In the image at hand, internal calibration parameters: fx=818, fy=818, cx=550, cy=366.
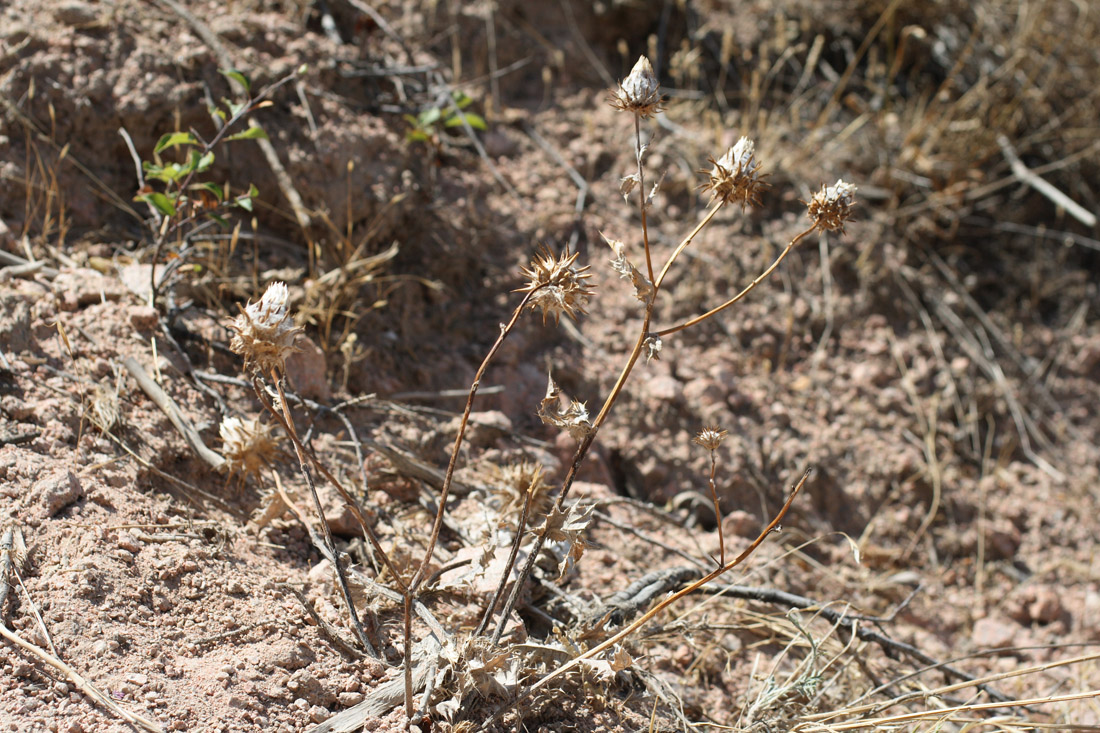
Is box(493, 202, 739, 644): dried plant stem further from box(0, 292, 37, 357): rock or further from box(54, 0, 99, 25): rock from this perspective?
box(54, 0, 99, 25): rock

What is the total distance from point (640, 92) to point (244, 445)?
3.80 feet

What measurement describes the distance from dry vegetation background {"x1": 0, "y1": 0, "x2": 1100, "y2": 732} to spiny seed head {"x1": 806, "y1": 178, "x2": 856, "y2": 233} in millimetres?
568

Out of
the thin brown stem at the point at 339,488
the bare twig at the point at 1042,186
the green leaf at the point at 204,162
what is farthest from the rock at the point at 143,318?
the bare twig at the point at 1042,186

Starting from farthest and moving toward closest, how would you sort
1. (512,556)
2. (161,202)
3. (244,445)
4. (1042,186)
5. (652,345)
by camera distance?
(1042,186)
(161,202)
(244,445)
(512,556)
(652,345)

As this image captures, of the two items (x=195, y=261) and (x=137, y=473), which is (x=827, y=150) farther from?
(x=137, y=473)

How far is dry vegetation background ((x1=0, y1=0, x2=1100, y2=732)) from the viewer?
1.60 m

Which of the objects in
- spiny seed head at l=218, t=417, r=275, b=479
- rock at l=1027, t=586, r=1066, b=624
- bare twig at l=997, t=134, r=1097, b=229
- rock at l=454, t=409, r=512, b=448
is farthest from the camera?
bare twig at l=997, t=134, r=1097, b=229

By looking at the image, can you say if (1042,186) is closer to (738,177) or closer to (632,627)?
(738,177)

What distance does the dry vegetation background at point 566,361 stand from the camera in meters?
1.60

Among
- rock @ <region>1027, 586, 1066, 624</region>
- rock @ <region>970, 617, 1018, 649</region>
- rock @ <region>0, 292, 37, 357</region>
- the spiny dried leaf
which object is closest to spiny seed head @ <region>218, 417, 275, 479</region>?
rock @ <region>0, 292, 37, 357</region>

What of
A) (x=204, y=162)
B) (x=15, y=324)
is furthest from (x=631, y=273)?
(x=15, y=324)

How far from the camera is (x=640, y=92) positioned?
136 centimetres

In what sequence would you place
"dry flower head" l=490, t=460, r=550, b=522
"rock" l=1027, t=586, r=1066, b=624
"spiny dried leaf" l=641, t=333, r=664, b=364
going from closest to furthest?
"spiny dried leaf" l=641, t=333, r=664, b=364, "dry flower head" l=490, t=460, r=550, b=522, "rock" l=1027, t=586, r=1066, b=624

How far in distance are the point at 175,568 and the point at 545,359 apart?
140 centimetres
